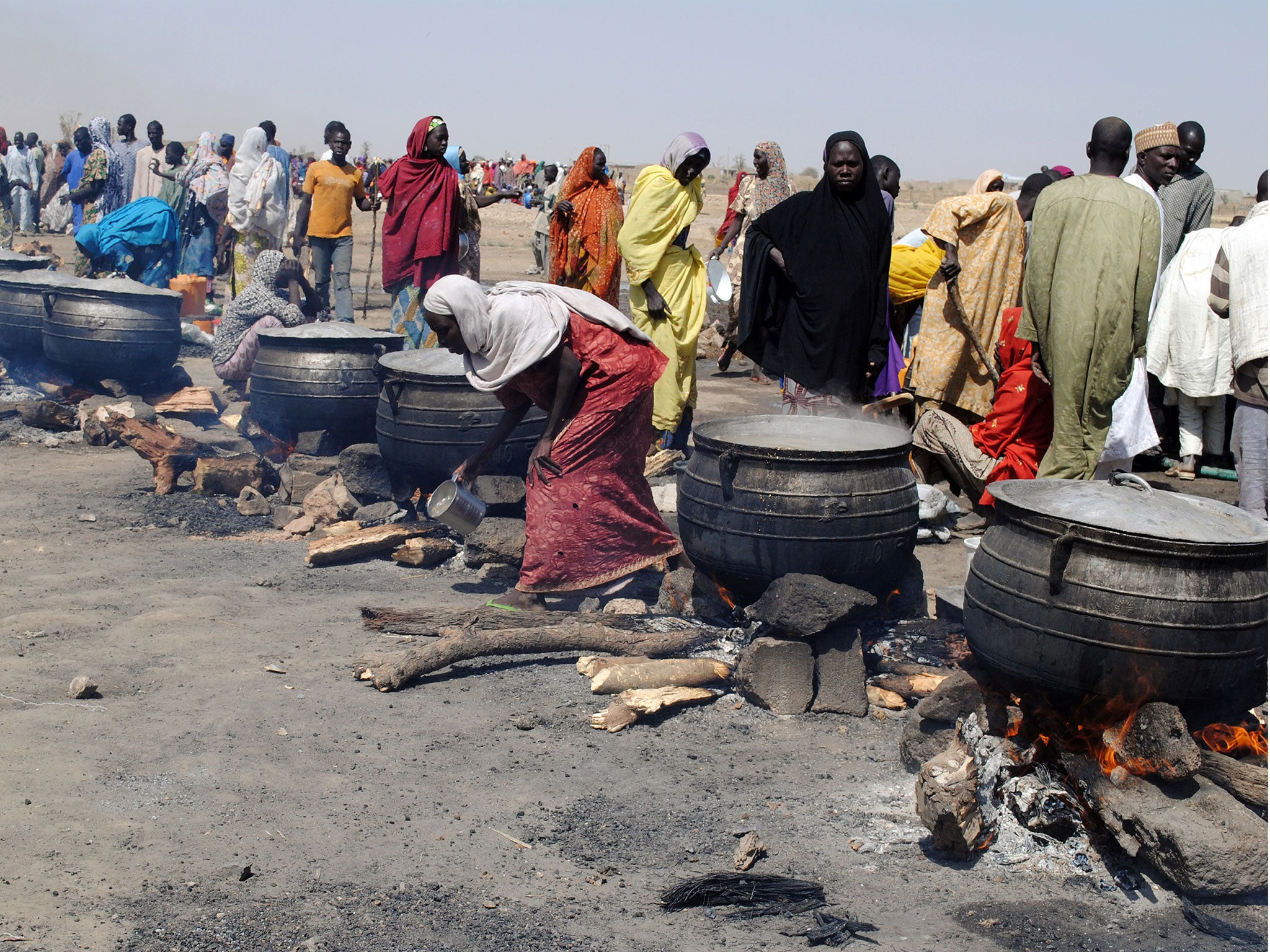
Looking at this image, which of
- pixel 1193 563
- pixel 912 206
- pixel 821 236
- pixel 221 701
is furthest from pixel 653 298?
pixel 912 206

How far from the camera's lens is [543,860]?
3.10m

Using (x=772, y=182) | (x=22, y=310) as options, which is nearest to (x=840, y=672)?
(x=772, y=182)

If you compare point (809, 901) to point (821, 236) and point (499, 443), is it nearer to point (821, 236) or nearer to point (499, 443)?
point (499, 443)

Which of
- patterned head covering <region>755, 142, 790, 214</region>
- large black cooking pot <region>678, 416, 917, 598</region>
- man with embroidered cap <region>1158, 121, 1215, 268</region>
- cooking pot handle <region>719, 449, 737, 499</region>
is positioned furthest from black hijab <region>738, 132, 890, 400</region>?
patterned head covering <region>755, 142, 790, 214</region>

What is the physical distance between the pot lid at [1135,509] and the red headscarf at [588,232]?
4.61m

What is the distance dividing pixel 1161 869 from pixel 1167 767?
0.86 feet

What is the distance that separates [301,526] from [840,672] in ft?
11.4

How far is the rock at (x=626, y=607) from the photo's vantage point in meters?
5.03

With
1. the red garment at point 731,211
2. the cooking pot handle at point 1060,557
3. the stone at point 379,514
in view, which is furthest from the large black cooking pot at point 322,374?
the red garment at point 731,211

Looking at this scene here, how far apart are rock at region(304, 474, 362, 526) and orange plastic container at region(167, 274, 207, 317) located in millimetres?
7431

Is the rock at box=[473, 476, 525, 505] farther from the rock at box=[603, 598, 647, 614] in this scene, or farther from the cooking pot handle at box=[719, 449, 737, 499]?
the cooking pot handle at box=[719, 449, 737, 499]

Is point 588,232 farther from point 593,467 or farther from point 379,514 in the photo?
point 593,467

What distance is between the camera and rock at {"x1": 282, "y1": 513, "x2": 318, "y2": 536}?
6375 millimetres

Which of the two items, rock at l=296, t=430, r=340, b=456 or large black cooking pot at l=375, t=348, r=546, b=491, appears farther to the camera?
rock at l=296, t=430, r=340, b=456
